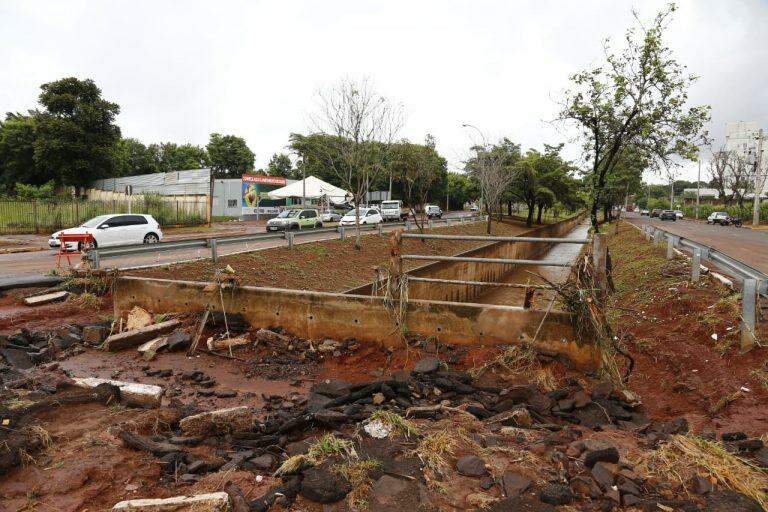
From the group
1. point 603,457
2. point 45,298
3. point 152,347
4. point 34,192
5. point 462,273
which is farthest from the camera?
point 34,192

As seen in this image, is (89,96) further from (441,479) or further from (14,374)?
(441,479)

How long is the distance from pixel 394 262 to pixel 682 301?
209 inches

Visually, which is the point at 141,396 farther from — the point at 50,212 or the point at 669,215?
the point at 669,215

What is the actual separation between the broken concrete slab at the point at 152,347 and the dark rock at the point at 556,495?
584 cm

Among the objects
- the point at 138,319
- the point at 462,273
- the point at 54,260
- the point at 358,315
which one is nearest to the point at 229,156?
the point at 54,260

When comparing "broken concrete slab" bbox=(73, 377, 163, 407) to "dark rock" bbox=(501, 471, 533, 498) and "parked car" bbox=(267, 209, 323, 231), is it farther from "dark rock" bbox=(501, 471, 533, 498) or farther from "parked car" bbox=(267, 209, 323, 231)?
"parked car" bbox=(267, 209, 323, 231)

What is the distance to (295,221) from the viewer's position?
3225 centimetres

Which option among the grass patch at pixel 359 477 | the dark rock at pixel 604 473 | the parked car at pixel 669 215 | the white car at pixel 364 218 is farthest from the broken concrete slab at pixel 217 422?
the parked car at pixel 669 215

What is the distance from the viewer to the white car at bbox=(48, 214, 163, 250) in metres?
18.4

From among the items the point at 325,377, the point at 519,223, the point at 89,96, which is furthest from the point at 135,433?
the point at 89,96

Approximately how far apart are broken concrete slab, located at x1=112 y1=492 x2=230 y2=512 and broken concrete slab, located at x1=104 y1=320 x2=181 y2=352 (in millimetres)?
4859

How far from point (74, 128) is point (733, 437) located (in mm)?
48056

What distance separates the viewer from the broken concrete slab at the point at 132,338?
7.15 metres

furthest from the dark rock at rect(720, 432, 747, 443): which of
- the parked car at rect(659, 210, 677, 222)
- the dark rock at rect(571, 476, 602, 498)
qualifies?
the parked car at rect(659, 210, 677, 222)
